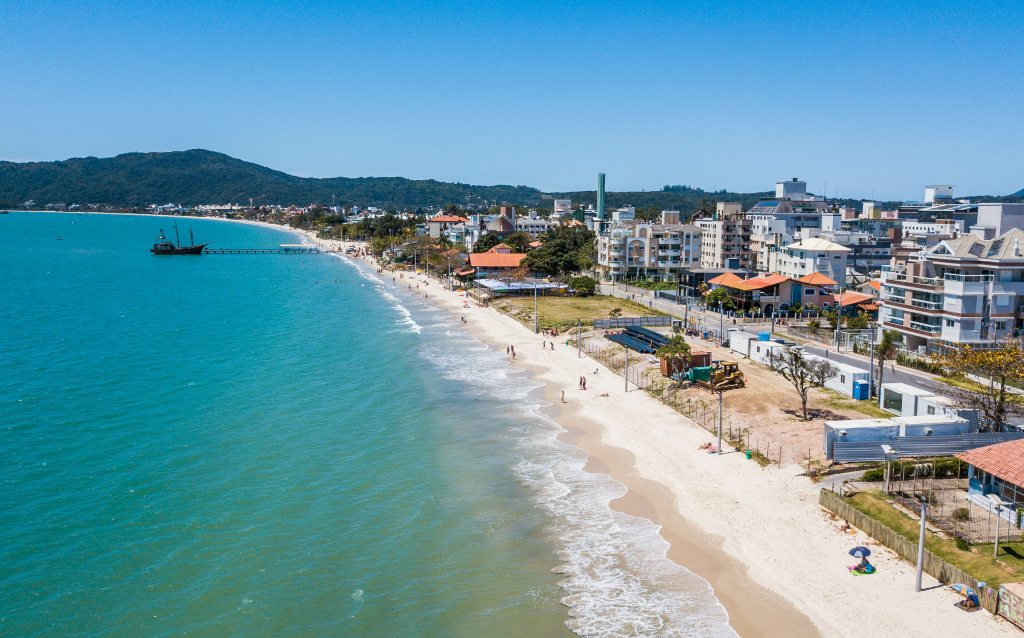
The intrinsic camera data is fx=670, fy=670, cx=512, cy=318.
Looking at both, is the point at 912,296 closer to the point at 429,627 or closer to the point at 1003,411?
the point at 1003,411

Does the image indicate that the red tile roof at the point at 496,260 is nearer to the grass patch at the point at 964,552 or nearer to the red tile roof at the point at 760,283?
the red tile roof at the point at 760,283

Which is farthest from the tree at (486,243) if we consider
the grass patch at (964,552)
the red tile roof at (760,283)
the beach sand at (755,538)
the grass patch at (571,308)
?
the grass patch at (964,552)

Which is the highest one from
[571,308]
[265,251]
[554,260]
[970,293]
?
[970,293]

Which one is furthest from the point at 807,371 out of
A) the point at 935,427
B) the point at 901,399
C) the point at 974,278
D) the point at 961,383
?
the point at 974,278

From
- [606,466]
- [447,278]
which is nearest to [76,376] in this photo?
[606,466]

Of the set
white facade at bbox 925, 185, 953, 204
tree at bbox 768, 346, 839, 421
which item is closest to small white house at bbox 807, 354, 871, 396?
tree at bbox 768, 346, 839, 421

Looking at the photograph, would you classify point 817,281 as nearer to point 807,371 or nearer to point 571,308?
point 571,308
